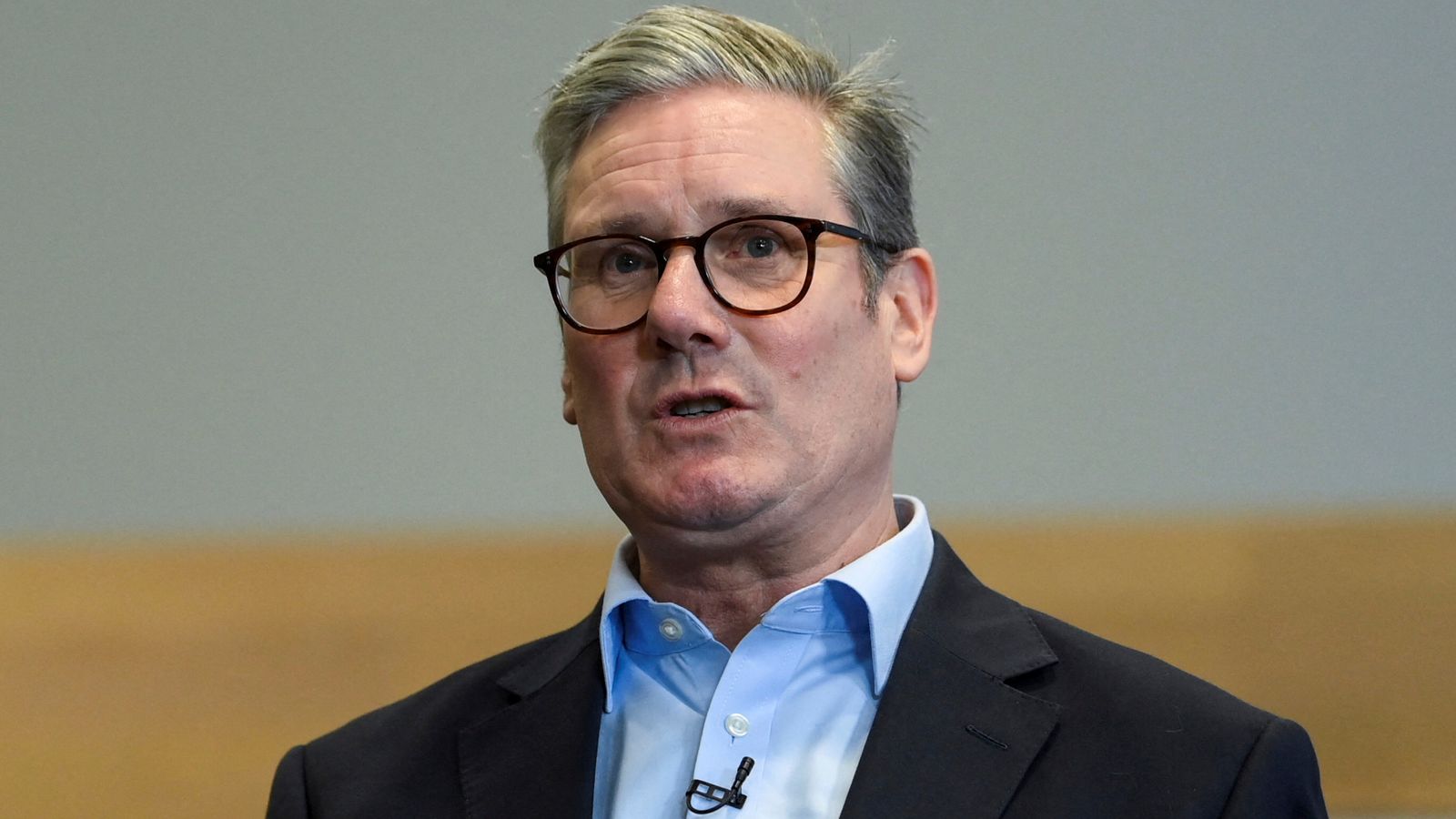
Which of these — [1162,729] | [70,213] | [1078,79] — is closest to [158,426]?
[70,213]

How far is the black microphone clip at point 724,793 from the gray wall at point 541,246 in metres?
0.97

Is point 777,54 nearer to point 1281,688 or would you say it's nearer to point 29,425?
point 1281,688

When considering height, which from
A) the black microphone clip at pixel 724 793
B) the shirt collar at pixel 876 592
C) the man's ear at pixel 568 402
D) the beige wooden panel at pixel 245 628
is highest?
the man's ear at pixel 568 402

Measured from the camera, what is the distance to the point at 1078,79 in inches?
91.0

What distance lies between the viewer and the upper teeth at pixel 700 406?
4.81ft

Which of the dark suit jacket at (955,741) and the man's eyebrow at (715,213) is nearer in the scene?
the dark suit jacket at (955,741)

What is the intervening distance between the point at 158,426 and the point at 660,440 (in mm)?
1288

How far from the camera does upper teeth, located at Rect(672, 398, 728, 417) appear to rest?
1.46 metres

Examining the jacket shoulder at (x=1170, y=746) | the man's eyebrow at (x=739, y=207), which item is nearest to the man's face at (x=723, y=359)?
the man's eyebrow at (x=739, y=207)

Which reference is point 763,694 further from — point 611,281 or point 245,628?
point 245,628

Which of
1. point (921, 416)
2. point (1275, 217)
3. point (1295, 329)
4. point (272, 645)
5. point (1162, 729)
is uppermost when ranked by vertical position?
point (1275, 217)

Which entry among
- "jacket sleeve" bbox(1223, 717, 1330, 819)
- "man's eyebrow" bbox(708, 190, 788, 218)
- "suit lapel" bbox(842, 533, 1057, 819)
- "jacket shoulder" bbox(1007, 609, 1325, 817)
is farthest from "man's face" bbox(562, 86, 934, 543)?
"jacket sleeve" bbox(1223, 717, 1330, 819)

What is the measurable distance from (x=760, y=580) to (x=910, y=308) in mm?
347

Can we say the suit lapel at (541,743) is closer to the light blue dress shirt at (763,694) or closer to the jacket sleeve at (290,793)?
the light blue dress shirt at (763,694)
